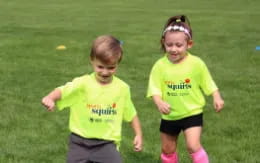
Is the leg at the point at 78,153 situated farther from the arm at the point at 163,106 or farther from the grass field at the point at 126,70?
the grass field at the point at 126,70

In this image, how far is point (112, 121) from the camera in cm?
430

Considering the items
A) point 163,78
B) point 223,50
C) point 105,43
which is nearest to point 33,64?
point 223,50

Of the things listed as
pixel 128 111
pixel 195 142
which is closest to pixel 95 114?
pixel 128 111

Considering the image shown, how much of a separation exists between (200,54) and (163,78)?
26.2 ft

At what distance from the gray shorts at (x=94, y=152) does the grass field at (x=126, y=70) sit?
4.96 ft

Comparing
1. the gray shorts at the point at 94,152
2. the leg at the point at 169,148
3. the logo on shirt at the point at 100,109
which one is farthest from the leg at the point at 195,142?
the logo on shirt at the point at 100,109

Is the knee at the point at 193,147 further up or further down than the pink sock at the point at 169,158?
further up

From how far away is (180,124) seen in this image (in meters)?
5.23

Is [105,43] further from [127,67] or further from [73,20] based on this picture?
[73,20]

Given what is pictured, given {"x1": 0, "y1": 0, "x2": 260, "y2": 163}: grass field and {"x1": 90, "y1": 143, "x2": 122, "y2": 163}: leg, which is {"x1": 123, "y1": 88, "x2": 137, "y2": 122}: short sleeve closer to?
{"x1": 90, "y1": 143, "x2": 122, "y2": 163}: leg

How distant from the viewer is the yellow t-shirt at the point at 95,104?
4.26 m

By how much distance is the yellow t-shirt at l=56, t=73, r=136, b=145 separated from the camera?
4258 millimetres

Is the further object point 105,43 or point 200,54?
point 200,54

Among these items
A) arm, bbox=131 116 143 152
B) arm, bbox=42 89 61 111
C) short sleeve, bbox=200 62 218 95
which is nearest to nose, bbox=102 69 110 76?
arm, bbox=42 89 61 111
